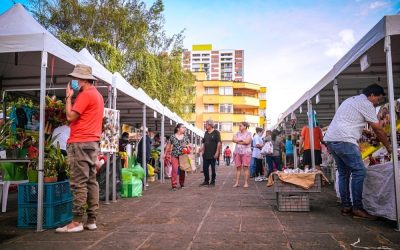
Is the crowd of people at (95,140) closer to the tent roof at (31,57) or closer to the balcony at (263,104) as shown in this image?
the tent roof at (31,57)

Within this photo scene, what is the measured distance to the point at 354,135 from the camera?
5.30 metres

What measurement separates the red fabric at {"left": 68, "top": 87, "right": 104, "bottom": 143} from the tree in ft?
54.0

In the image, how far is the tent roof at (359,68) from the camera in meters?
4.50

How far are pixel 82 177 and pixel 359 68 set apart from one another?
17.0ft

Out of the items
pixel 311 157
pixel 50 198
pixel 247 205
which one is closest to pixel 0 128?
pixel 50 198

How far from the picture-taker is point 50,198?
475 cm

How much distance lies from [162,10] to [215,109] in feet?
136

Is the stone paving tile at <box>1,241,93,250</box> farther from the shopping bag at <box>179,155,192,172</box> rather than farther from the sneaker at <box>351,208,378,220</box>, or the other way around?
the shopping bag at <box>179,155,192,172</box>

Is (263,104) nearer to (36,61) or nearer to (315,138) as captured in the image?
(315,138)

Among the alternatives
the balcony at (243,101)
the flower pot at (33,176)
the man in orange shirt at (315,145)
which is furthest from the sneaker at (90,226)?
the balcony at (243,101)

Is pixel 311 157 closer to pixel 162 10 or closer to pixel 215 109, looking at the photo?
pixel 162 10

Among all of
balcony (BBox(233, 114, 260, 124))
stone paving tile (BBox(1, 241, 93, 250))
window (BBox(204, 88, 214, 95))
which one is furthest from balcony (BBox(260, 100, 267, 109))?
stone paving tile (BBox(1, 241, 93, 250))

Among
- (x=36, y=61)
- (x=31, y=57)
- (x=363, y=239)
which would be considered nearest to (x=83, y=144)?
(x=31, y=57)

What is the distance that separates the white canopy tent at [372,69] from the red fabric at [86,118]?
145 inches
